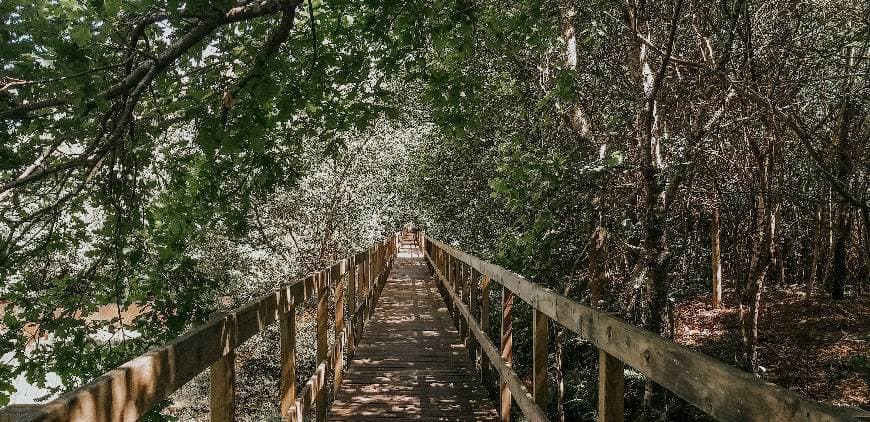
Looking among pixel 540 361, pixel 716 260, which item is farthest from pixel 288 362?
pixel 716 260

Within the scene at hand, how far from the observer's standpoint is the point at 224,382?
223 centimetres

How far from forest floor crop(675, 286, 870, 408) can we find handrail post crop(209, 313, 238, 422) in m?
7.04

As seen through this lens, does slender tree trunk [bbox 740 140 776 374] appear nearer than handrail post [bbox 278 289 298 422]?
No

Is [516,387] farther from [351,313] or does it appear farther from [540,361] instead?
[351,313]

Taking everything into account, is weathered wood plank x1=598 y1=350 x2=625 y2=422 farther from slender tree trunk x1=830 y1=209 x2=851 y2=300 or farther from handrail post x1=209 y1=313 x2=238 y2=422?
slender tree trunk x1=830 y1=209 x2=851 y2=300

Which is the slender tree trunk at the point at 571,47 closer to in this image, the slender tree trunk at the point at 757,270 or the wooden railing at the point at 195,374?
the slender tree trunk at the point at 757,270

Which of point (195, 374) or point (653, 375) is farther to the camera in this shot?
point (195, 374)

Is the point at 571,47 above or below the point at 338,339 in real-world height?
above

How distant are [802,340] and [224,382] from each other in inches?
466

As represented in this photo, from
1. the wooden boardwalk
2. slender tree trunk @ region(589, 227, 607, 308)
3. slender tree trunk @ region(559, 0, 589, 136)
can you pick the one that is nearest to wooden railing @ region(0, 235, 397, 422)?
the wooden boardwalk

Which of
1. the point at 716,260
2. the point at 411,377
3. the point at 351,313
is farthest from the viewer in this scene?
the point at 716,260

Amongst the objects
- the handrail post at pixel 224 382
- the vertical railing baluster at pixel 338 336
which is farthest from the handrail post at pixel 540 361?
the vertical railing baluster at pixel 338 336

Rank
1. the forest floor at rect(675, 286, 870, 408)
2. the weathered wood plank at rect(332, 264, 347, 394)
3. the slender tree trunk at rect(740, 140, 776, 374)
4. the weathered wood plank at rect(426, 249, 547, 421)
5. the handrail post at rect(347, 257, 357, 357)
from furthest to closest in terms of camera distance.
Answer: the forest floor at rect(675, 286, 870, 408)
the slender tree trunk at rect(740, 140, 776, 374)
the handrail post at rect(347, 257, 357, 357)
the weathered wood plank at rect(332, 264, 347, 394)
the weathered wood plank at rect(426, 249, 547, 421)

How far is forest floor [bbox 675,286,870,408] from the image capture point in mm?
9023
